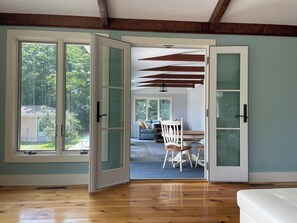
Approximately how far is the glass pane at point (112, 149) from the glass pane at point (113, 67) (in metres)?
0.70

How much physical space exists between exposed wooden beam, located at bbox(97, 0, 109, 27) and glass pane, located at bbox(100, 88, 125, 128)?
97cm

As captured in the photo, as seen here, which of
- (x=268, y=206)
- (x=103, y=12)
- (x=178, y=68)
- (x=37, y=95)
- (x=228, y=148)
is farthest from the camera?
(x=178, y=68)

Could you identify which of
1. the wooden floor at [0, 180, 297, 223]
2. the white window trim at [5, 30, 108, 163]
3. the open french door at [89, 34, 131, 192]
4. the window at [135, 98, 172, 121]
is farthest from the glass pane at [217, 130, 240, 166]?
the window at [135, 98, 172, 121]

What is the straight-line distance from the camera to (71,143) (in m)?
3.55

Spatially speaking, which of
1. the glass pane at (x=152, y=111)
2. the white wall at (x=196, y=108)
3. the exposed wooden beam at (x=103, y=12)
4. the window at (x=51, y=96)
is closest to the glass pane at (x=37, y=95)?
the window at (x=51, y=96)

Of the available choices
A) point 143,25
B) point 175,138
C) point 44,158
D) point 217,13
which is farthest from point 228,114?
point 44,158

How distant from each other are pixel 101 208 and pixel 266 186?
238cm

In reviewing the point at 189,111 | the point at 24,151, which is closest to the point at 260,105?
the point at 24,151

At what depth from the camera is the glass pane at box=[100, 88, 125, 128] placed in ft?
10.6

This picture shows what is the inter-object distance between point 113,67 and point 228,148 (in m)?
2.11

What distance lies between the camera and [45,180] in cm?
339

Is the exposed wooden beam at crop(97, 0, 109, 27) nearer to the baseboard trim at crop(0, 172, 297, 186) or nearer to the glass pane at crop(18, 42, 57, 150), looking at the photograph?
the glass pane at crop(18, 42, 57, 150)

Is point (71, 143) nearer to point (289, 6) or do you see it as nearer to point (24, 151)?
point (24, 151)

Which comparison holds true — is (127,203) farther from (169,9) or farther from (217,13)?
(217,13)
